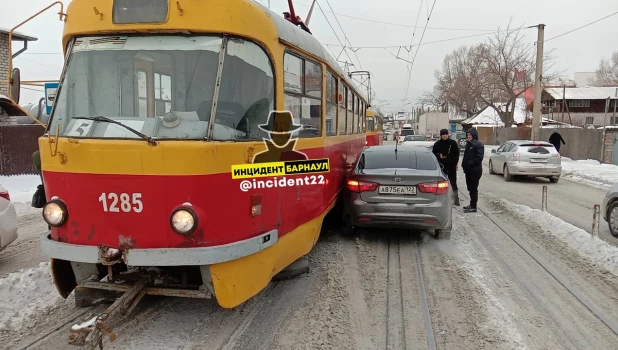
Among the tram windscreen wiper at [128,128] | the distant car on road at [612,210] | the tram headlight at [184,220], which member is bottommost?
the distant car on road at [612,210]

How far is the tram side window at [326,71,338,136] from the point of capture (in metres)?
5.82

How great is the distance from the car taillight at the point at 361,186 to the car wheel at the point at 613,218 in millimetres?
4460

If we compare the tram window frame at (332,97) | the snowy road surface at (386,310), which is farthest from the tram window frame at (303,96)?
the snowy road surface at (386,310)

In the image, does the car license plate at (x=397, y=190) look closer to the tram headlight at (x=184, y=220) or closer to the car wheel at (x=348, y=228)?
the car wheel at (x=348, y=228)

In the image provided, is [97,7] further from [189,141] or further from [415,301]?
[415,301]

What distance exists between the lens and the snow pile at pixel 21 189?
390 inches

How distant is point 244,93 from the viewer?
3.79 meters

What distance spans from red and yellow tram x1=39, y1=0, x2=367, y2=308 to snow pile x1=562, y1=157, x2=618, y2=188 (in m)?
15.3

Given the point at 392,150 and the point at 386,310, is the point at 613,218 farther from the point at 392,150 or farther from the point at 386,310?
the point at 386,310

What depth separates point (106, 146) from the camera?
3.33m

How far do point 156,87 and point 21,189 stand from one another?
37.8 feet

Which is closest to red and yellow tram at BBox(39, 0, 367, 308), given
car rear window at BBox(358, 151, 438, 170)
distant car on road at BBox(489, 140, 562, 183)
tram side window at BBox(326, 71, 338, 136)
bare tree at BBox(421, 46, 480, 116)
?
tram side window at BBox(326, 71, 338, 136)

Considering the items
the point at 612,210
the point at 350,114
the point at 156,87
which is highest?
the point at 156,87

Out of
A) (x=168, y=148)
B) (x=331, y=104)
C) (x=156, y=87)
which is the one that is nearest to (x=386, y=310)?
(x=168, y=148)
